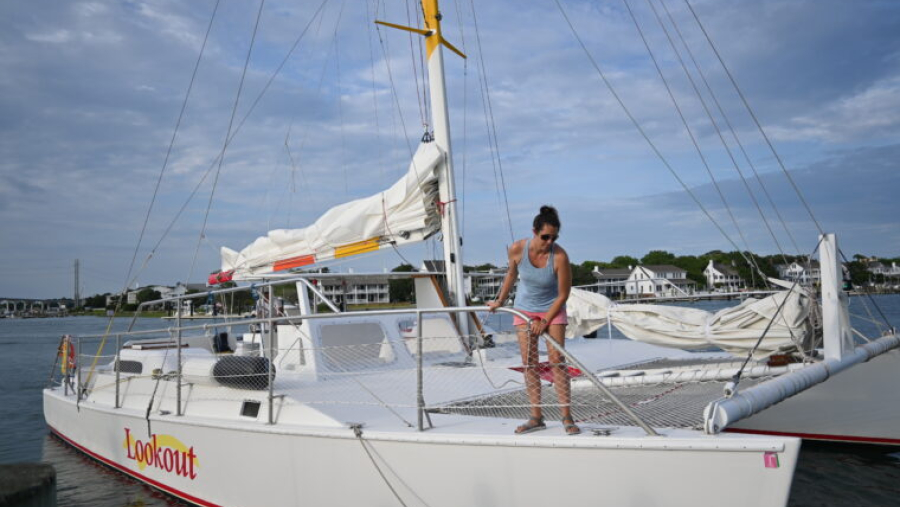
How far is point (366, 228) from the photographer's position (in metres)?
8.67

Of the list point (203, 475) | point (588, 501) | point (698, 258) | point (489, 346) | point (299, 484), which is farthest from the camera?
point (698, 258)

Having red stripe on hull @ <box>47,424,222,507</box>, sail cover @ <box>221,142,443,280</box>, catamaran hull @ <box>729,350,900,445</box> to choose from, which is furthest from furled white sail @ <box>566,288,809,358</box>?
red stripe on hull @ <box>47,424,222,507</box>

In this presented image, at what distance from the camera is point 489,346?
8.00m

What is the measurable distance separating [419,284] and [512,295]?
3.06 m

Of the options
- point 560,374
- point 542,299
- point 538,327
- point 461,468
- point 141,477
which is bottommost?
point 141,477

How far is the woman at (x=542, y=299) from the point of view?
411 centimetres

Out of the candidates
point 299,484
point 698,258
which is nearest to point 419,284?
point 299,484

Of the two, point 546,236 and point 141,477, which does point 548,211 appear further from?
point 141,477

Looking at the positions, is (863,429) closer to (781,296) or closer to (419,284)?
(781,296)

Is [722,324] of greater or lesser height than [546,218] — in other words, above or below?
below

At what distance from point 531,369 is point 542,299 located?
0.45 metres

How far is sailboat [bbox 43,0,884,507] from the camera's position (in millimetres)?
3680

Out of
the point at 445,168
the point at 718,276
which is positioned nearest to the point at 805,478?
the point at 445,168

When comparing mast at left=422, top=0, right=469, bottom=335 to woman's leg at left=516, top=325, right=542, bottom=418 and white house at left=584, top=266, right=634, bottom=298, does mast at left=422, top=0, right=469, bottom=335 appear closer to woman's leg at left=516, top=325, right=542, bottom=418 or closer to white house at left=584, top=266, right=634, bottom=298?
white house at left=584, top=266, right=634, bottom=298
